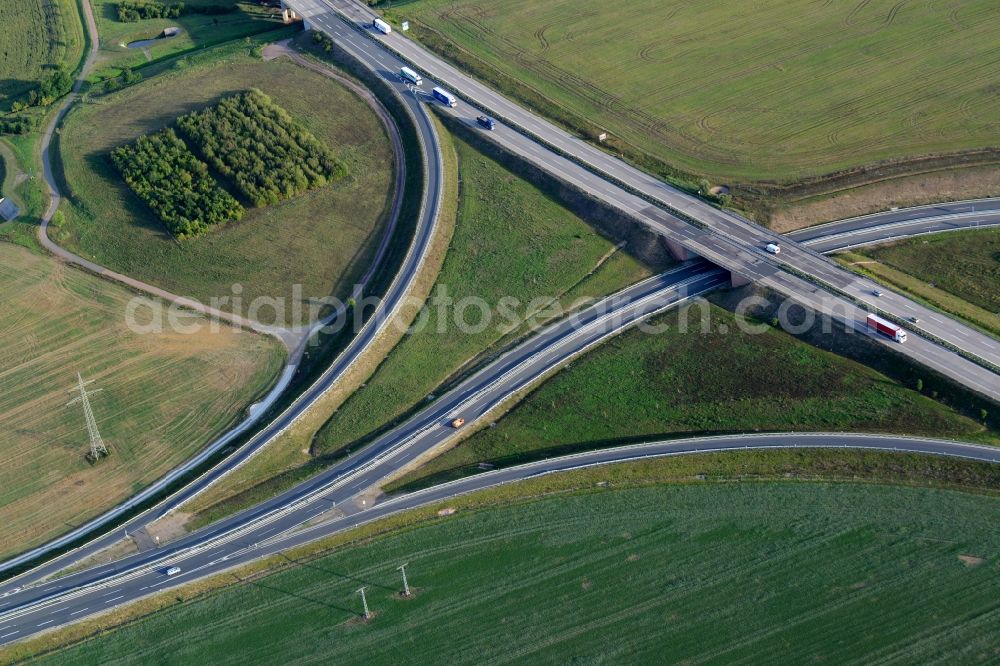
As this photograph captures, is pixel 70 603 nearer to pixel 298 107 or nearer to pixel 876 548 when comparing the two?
pixel 876 548

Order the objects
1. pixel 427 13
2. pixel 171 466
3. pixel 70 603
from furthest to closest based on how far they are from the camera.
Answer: pixel 427 13 → pixel 171 466 → pixel 70 603

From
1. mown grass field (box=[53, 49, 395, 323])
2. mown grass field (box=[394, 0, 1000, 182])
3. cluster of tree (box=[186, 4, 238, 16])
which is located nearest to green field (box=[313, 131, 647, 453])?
mown grass field (box=[53, 49, 395, 323])

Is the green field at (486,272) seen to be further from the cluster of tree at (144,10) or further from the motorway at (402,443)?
the cluster of tree at (144,10)

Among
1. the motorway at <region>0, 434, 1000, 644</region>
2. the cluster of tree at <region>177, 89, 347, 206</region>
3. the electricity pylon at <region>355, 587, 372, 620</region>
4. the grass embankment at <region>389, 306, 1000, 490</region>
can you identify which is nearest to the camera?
the electricity pylon at <region>355, 587, 372, 620</region>

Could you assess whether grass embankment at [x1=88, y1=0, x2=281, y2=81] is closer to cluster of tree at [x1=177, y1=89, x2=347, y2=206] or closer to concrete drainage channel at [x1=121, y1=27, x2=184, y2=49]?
concrete drainage channel at [x1=121, y1=27, x2=184, y2=49]

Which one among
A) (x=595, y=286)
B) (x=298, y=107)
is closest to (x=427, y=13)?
(x=298, y=107)

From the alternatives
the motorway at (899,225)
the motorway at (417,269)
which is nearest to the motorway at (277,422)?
the motorway at (417,269)
